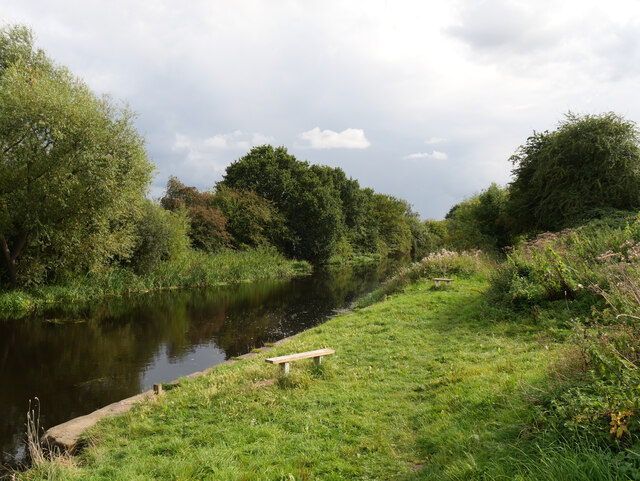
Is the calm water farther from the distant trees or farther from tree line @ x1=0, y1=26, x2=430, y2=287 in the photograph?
the distant trees

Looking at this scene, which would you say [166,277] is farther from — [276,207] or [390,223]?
[390,223]

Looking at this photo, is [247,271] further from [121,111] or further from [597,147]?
[597,147]

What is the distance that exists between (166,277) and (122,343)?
43.9 feet

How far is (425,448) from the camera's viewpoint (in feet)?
14.4

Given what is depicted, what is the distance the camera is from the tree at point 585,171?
18703 millimetres

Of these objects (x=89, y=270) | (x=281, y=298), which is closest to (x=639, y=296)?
(x=281, y=298)

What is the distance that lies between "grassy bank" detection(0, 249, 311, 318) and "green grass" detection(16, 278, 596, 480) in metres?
13.9

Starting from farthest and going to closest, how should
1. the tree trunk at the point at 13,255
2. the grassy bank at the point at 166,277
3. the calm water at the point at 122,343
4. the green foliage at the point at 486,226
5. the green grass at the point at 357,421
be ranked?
the green foliage at the point at 486,226 < the tree trunk at the point at 13,255 < the grassy bank at the point at 166,277 < the calm water at the point at 122,343 < the green grass at the point at 357,421

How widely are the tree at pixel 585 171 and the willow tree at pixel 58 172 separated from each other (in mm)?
21088

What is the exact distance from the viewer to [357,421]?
5328 mm

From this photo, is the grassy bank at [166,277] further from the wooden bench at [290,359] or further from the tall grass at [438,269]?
the wooden bench at [290,359]

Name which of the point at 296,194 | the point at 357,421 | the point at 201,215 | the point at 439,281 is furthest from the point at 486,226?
the point at 357,421

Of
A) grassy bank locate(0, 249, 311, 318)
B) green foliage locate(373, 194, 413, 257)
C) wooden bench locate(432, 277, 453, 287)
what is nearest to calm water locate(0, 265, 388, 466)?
grassy bank locate(0, 249, 311, 318)

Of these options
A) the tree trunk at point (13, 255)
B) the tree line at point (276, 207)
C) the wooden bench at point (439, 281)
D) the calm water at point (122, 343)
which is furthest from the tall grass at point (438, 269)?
the tree line at point (276, 207)
